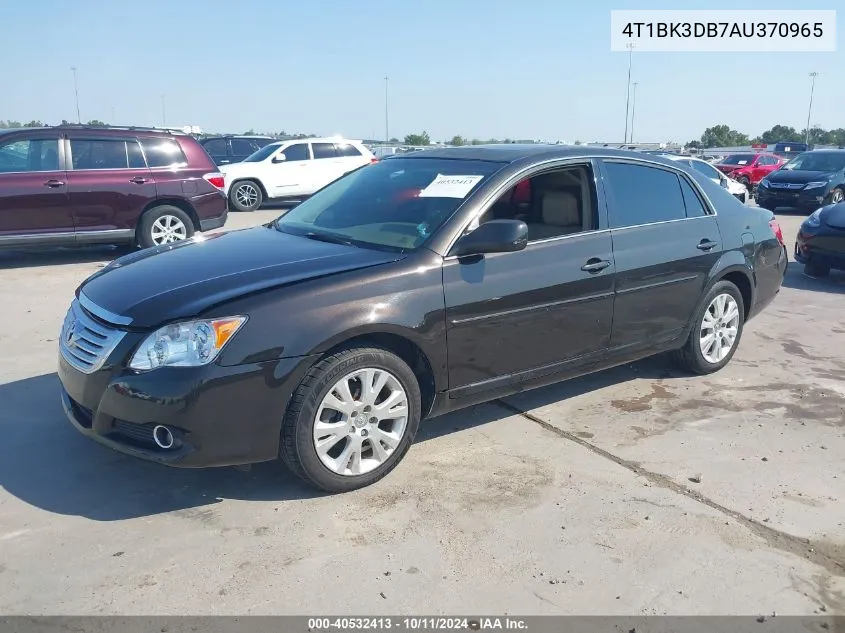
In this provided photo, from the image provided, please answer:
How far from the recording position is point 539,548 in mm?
3207

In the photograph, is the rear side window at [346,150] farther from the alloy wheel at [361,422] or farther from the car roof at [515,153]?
the alloy wheel at [361,422]

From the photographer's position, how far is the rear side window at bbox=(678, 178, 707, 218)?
208 inches

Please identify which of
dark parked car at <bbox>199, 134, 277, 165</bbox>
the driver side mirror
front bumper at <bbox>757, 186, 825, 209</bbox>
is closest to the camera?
the driver side mirror

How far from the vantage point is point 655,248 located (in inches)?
192

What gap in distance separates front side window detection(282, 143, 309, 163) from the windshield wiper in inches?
502

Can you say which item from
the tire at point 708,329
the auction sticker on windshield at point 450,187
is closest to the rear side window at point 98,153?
the auction sticker on windshield at point 450,187

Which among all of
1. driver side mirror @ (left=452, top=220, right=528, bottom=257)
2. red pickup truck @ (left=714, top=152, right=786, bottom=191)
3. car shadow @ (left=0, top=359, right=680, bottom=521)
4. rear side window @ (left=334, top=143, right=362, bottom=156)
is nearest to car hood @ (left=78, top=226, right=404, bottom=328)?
driver side mirror @ (left=452, top=220, right=528, bottom=257)

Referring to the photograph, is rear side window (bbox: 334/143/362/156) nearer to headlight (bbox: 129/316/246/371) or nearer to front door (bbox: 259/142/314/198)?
front door (bbox: 259/142/314/198)

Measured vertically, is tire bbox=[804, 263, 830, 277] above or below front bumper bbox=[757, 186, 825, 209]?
below

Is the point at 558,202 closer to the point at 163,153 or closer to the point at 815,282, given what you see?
the point at 815,282

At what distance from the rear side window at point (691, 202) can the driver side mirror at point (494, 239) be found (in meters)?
1.90

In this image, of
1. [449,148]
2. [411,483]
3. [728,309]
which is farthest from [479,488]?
[728,309]

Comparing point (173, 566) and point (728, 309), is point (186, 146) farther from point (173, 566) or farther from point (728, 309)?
point (173, 566)

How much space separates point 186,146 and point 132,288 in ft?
22.9
